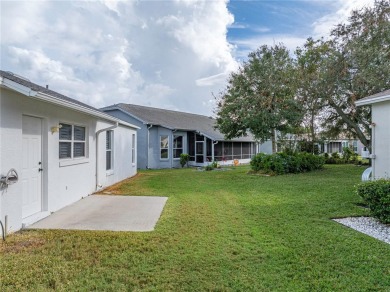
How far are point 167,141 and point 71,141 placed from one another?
557 inches

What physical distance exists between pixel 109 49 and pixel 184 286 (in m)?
13.5

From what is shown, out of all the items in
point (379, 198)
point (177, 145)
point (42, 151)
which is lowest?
point (379, 198)

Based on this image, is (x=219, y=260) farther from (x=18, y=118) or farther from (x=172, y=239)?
(x=18, y=118)

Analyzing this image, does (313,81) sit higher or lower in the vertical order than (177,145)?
higher

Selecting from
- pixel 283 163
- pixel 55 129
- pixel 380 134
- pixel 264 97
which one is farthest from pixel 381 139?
pixel 264 97

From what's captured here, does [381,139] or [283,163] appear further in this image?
[283,163]

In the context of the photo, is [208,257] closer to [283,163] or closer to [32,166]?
[32,166]

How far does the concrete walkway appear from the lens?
18.7ft

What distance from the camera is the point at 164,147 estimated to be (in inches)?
867

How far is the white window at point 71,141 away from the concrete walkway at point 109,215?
1455 millimetres

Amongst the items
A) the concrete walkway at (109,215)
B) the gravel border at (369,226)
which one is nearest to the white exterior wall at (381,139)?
the gravel border at (369,226)

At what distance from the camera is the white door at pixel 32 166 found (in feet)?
19.3

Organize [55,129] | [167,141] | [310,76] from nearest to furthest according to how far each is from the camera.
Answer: [55,129] < [310,76] < [167,141]

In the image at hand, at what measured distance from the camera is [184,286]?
3.31 meters
